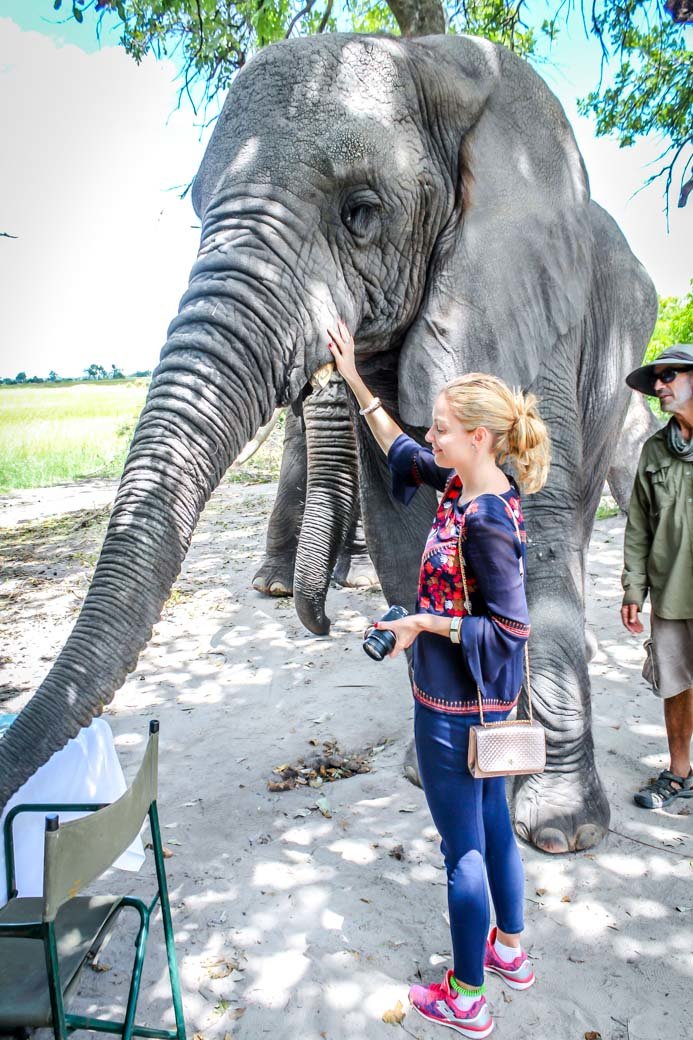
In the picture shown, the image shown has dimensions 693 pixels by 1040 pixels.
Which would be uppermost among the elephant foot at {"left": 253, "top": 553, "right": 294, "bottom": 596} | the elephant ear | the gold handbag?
the elephant ear

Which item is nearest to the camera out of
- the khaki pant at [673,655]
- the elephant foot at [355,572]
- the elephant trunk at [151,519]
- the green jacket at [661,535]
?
the elephant trunk at [151,519]

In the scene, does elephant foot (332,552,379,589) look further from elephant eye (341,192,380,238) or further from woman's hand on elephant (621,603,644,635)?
elephant eye (341,192,380,238)

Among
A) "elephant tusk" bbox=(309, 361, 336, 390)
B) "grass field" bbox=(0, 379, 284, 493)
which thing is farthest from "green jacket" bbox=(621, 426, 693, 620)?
"grass field" bbox=(0, 379, 284, 493)

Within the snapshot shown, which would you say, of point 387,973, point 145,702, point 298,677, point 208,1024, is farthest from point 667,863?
point 145,702

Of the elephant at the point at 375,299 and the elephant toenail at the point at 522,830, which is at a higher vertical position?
the elephant at the point at 375,299

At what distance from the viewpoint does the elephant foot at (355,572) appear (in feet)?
24.1

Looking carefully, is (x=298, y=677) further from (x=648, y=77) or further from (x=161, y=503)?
(x=648, y=77)

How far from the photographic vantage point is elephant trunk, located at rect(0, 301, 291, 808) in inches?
90.7

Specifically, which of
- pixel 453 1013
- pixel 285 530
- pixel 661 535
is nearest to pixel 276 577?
pixel 285 530

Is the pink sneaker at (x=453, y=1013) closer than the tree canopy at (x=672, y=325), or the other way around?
the pink sneaker at (x=453, y=1013)

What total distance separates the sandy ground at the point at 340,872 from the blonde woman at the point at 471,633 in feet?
1.31

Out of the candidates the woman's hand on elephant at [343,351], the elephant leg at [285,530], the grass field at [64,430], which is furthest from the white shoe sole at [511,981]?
the grass field at [64,430]

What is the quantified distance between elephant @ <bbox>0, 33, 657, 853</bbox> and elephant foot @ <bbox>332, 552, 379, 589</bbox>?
3658mm

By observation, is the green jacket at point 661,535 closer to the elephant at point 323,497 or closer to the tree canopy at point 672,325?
the elephant at point 323,497
